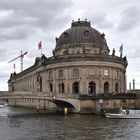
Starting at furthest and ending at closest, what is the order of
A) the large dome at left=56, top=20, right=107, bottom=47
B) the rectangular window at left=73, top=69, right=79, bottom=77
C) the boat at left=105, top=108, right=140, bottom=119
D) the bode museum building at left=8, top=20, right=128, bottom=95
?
1. the large dome at left=56, top=20, right=107, bottom=47
2. the rectangular window at left=73, top=69, right=79, bottom=77
3. the bode museum building at left=8, top=20, right=128, bottom=95
4. the boat at left=105, top=108, right=140, bottom=119

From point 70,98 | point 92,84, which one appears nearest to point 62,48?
point 92,84

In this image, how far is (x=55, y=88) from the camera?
11262 cm

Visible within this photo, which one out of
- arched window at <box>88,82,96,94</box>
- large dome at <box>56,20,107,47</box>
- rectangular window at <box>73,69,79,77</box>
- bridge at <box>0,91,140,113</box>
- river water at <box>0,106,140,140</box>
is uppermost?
large dome at <box>56,20,107,47</box>

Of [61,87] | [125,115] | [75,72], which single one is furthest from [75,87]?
[125,115]

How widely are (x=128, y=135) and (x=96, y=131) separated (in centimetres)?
514

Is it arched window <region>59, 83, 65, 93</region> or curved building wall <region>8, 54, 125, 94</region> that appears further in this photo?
arched window <region>59, 83, 65, 93</region>

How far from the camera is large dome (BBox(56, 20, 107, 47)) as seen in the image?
11794 cm

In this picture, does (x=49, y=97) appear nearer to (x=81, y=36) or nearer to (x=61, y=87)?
(x=61, y=87)

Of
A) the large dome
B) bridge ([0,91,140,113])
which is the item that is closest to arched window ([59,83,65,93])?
bridge ([0,91,140,113])

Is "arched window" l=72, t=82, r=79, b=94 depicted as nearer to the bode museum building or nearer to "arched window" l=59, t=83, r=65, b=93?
the bode museum building

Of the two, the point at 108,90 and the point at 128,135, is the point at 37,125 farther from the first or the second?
the point at 108,90

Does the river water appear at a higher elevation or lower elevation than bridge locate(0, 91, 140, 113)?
lower

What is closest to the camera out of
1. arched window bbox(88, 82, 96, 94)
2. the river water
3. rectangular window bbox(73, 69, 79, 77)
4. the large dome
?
the river water

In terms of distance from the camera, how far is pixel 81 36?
4643 inches
